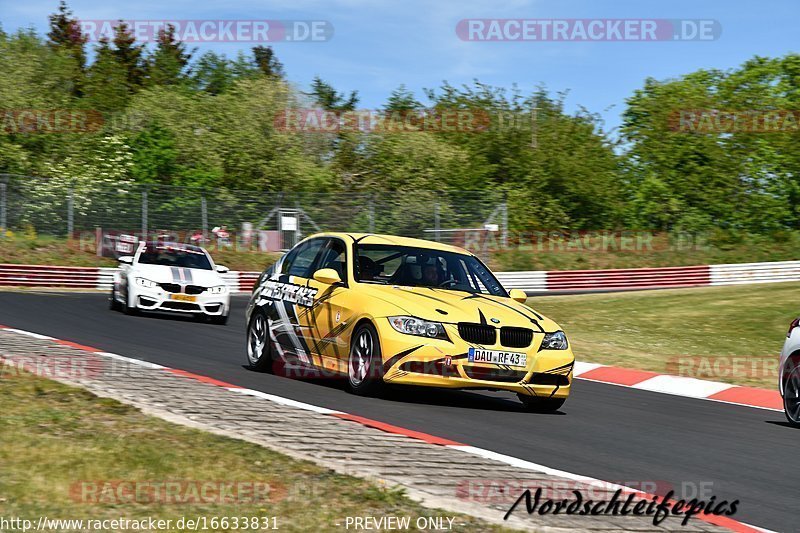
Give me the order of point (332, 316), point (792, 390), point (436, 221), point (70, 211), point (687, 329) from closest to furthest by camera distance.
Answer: point (792, 390) → point (332, 316) → point (687, 329) → point (70, 211) → point (436, 221)

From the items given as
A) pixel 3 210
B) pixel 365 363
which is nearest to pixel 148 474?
pixel 365 363

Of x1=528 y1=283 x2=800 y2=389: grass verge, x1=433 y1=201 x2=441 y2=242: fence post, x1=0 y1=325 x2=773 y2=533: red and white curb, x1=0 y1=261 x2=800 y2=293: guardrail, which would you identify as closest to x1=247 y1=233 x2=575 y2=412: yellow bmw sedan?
x1=0 y1=325 x2=773 y2=533: red and white curb

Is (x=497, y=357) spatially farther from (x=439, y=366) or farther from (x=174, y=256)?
(x=174, y=256)

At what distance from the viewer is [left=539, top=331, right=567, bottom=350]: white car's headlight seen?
10.1 metres

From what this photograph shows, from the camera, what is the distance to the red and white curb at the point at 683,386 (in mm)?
12961

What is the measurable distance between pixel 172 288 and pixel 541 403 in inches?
427

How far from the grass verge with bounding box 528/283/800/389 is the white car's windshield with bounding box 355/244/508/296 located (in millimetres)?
5683

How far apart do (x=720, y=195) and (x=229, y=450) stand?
5261 cm

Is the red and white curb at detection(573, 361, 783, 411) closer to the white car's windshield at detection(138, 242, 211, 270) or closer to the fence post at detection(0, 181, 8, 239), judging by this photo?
the white car's windshield at detection(138, 242, 211, 270)

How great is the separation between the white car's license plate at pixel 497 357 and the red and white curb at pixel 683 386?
156 inches

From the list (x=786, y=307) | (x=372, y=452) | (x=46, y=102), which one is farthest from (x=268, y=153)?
(x=372, y=452)

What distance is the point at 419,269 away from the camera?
10906 mm

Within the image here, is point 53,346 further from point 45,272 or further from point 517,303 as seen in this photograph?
point 45,272

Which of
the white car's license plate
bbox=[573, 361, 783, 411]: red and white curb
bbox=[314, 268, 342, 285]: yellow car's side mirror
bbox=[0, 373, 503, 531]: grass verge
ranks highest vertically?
bbox=[314, 268, 342, 285]: yellow car's side mirror
